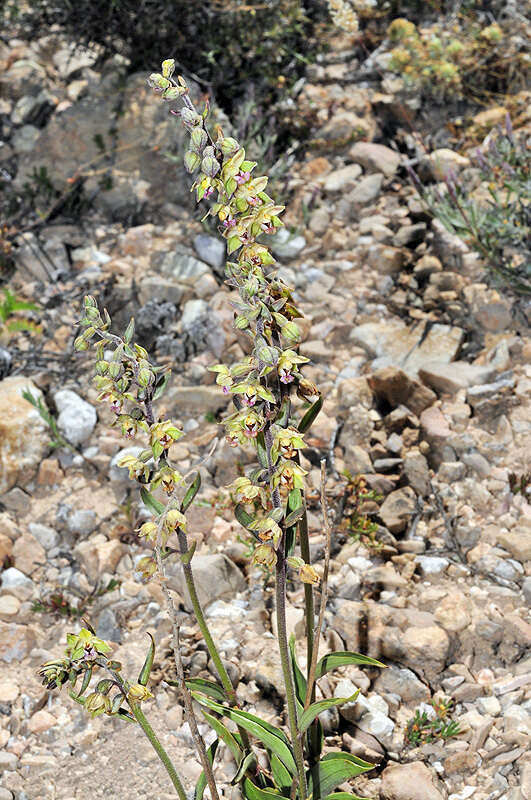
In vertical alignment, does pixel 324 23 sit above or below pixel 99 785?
above

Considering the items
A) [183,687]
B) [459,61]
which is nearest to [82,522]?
[183,687]

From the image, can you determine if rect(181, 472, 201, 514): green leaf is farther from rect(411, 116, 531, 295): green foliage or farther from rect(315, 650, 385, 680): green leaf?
rect(411, 116, 531, 295): green foliage

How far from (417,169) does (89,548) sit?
3855 millimetres

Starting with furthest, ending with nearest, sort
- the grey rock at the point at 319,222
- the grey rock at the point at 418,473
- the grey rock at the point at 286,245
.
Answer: the grey rock at the point at 319,222 < the grey rock at the point at 286,245 < the grey rock at the point at 418,473

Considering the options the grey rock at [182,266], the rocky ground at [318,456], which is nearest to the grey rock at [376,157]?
the rocky ground at [318,456]

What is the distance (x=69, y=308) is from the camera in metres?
5.51

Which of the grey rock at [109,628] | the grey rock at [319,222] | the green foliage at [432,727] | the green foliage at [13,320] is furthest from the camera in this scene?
the grey rock at [319,222]

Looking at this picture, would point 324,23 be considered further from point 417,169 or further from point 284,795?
point 284,795

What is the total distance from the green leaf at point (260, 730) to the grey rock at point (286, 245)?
3786 millimetres

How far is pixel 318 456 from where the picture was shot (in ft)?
14.1

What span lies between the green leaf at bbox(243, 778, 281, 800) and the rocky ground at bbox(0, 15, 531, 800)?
1.60 ft

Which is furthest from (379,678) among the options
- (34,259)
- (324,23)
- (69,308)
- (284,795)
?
(324,23)

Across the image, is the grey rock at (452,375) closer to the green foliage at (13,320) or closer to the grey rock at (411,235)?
the grey rock at (411,235)

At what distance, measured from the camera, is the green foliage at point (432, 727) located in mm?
3012
